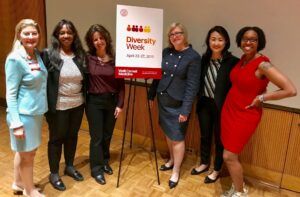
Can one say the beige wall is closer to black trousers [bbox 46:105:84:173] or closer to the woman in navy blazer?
the woman in navy blazer

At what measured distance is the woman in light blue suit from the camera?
2.03 meters

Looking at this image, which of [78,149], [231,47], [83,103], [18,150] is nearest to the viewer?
[18,150]

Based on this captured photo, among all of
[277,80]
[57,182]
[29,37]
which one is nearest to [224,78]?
[277,80]

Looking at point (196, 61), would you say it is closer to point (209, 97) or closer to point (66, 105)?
point (209, 97)

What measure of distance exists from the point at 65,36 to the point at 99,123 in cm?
80

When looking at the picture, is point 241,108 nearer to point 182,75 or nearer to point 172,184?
point 182,75

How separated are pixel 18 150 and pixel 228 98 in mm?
1630

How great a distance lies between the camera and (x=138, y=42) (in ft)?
8.23

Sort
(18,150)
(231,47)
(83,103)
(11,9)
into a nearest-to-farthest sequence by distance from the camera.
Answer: (18,150) → (83,103) → (231,47) → (11,9)

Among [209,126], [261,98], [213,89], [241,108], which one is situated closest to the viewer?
[261,98]

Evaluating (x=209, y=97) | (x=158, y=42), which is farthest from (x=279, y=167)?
(x=158, y=42)

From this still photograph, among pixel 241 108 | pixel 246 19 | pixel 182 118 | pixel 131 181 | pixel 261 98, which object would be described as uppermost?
pixel 246 19

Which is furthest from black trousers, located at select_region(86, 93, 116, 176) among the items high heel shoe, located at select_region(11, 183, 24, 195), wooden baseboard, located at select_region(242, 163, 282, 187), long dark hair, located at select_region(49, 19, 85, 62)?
wooden baseboard, located at select_region(242, 163, 282, 187)

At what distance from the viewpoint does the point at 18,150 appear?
216cm
